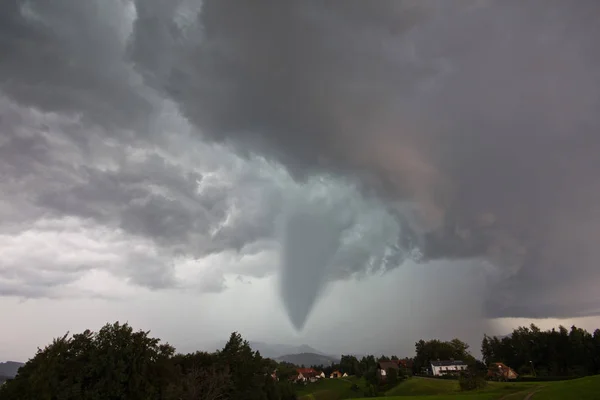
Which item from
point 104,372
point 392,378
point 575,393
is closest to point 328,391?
point 392,378

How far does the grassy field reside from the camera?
200ft

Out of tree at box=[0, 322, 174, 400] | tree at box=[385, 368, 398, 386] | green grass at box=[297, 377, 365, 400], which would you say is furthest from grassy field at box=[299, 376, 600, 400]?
tree at box=[0, 322, 174, 400]

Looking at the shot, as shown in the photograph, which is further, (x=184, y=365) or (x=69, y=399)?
(x=184, y=365)

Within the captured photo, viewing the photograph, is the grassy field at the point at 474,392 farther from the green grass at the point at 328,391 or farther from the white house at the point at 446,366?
the white house at the point at 446,366

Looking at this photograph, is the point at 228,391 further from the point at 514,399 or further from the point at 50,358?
the point at 514,399

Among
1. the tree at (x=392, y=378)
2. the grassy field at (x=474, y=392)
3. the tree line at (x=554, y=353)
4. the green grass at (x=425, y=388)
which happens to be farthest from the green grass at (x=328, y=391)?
the tree line at (x=554, y=353)

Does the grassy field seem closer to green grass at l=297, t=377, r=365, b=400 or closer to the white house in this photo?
green grass at l=297, t=377, r=365, b=400

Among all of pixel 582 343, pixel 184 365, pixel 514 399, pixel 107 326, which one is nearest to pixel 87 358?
pixel 107 326

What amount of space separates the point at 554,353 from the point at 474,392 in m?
94.2

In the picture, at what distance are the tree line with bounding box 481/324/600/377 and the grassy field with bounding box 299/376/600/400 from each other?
186ft

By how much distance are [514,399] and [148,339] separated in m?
64.3

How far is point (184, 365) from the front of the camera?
81750 mm

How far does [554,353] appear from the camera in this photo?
149250 millimetres

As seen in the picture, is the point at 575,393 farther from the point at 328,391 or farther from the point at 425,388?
the point at 328,391
